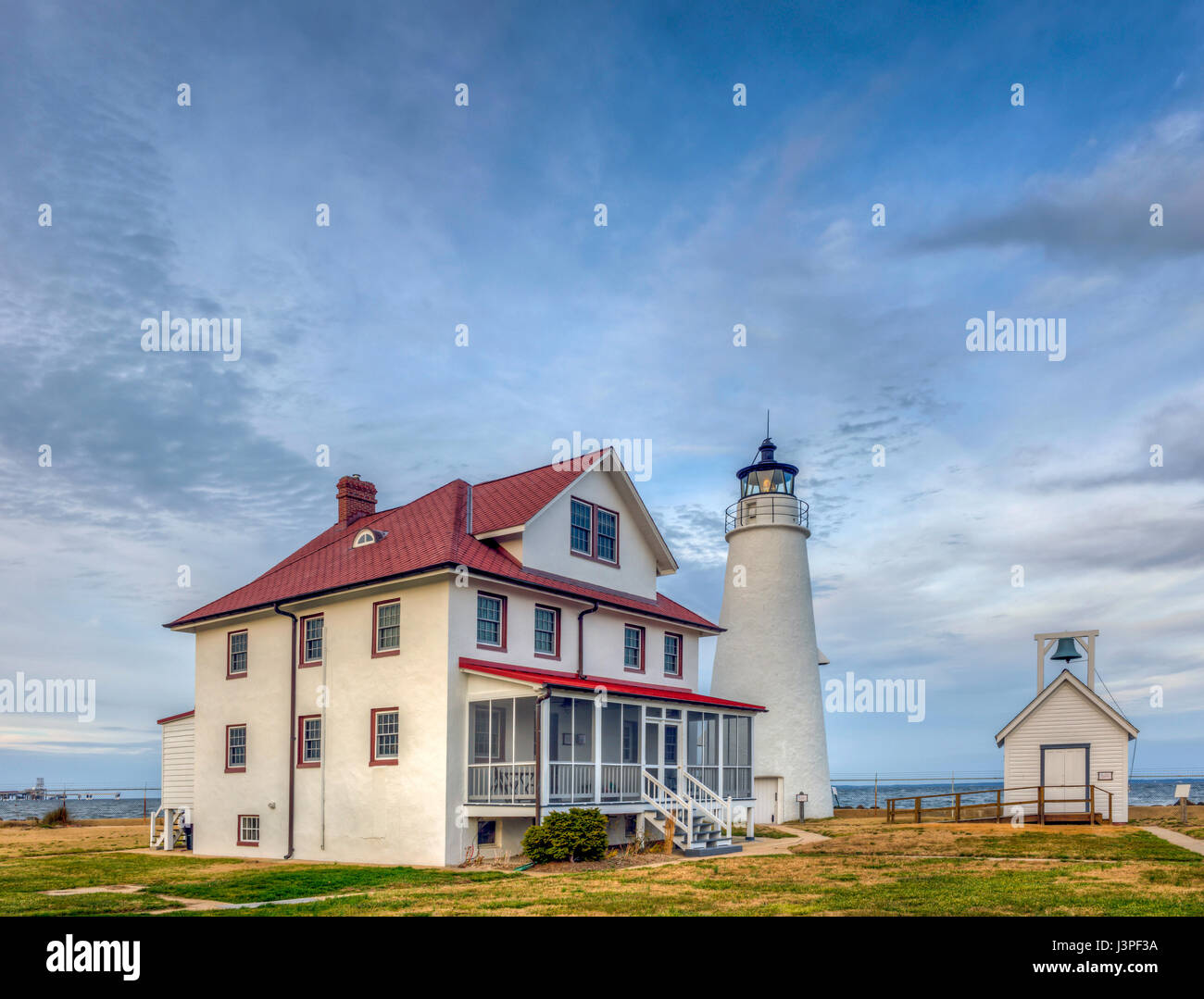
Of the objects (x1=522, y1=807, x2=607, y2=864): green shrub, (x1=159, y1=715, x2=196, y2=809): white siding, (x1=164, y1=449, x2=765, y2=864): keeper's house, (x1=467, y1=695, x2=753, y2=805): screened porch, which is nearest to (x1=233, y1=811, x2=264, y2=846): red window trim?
(x1=164, y1=449, x2=765, y2=864): keeper's house

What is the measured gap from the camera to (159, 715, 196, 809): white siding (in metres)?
29.6

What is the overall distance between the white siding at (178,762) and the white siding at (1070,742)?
25.2 metres

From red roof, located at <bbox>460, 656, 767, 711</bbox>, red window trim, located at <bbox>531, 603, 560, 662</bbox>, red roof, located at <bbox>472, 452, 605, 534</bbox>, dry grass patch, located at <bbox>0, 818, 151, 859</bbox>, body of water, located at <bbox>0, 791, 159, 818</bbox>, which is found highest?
red roof, located at <bbox>472, 452, 605, 534</bbox>

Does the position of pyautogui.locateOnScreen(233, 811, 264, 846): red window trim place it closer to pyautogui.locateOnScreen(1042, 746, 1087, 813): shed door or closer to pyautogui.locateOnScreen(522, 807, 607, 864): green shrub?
pyautogui.locateOnScreen(522, 807, 607, 864): green shrub

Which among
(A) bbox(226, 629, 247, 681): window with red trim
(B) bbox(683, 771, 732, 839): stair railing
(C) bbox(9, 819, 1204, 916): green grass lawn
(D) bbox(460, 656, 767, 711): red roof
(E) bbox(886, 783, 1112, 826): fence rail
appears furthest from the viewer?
(E) bbox(886, 783, 1112, 826): fence rail

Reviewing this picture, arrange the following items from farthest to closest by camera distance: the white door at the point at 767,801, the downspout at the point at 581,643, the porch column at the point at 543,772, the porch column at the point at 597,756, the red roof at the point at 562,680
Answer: the white door at the point at 767,801 < the downspout at the point at 581,643 < the porch column at the point at 597,756 < the red roof at the point at 562,680 < the porch column at the point at 543,772

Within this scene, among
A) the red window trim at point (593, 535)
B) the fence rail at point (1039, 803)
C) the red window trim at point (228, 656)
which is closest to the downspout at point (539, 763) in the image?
the red window trim at point (593, 535)

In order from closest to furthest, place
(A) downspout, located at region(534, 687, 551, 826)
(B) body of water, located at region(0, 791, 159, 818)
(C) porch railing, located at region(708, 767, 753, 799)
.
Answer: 1. (A) downspout, located at region(534, 687, 551, 826)
2. (C) porch railing, located at region(708, 767, 753, 799)
3. (B) body of water, located at region(0, 791, 159, 818)

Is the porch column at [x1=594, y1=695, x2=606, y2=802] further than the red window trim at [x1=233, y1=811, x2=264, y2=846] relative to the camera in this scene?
No

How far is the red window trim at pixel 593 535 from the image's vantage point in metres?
26.8

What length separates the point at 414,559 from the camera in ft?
76.2

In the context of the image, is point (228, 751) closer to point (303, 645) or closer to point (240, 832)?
point (240, 832)

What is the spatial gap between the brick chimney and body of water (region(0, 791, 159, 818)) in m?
61.7

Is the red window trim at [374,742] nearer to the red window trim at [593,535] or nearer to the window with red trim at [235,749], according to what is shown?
the window with red trim at [235,749]
